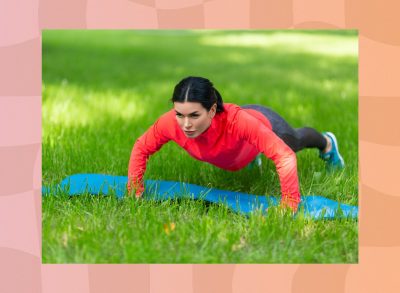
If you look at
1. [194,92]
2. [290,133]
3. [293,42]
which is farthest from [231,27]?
[293,42]

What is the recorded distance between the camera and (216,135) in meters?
3.37

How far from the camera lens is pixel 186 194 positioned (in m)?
3.32

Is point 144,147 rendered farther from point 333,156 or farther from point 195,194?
point 333,156

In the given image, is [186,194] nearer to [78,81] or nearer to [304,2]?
[304,2]

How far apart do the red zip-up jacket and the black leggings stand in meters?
0.28

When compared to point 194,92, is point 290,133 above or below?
below

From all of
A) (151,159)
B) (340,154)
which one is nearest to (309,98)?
(340,154)

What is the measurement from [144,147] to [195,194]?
0.42 meters

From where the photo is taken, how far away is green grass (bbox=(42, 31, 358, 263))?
2752mm

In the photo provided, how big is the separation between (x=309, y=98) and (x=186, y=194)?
11.7ft

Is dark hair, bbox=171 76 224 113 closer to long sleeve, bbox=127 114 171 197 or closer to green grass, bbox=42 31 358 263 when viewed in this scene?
long sleeve, bbox=127 114 171 197

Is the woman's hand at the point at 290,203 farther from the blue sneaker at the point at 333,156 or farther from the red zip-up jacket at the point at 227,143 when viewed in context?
the blue sneaker at the point at 333,156

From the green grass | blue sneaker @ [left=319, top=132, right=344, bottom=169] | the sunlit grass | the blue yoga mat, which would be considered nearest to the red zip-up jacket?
the blue yoga mat

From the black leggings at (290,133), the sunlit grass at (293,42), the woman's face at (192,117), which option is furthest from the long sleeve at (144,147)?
the sunlit grass at (293,42)
